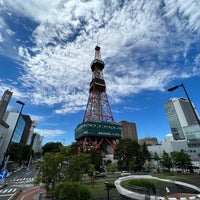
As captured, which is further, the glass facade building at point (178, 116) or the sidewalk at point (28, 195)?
the glass facade building at point (178, 116)

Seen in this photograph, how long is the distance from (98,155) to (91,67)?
58879 millimetres

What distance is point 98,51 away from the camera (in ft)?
295

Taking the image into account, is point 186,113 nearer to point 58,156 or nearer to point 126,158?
point 126,158

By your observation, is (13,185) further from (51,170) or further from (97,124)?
(97,124)

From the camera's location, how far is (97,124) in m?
72.1

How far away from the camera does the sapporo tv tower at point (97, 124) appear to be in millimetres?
69688

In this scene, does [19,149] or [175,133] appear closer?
[19,149]

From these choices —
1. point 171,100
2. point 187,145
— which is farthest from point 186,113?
point 187,145

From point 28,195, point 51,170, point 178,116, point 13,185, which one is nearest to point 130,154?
point 13,185

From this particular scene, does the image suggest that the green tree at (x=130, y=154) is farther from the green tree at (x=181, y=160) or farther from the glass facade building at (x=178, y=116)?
the glass facade building at (x=178, y=116)

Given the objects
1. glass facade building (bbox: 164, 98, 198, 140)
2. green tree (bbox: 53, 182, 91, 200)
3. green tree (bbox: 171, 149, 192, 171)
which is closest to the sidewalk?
green tree (bbox: 53, 182, 91, 200)

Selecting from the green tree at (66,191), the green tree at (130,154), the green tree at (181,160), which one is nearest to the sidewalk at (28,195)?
the green tree at (66,191)

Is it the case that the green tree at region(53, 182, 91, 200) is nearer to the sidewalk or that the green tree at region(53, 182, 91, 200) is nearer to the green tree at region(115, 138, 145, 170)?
the sidewalk

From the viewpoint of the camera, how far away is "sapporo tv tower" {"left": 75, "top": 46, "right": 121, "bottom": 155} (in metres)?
69.7
